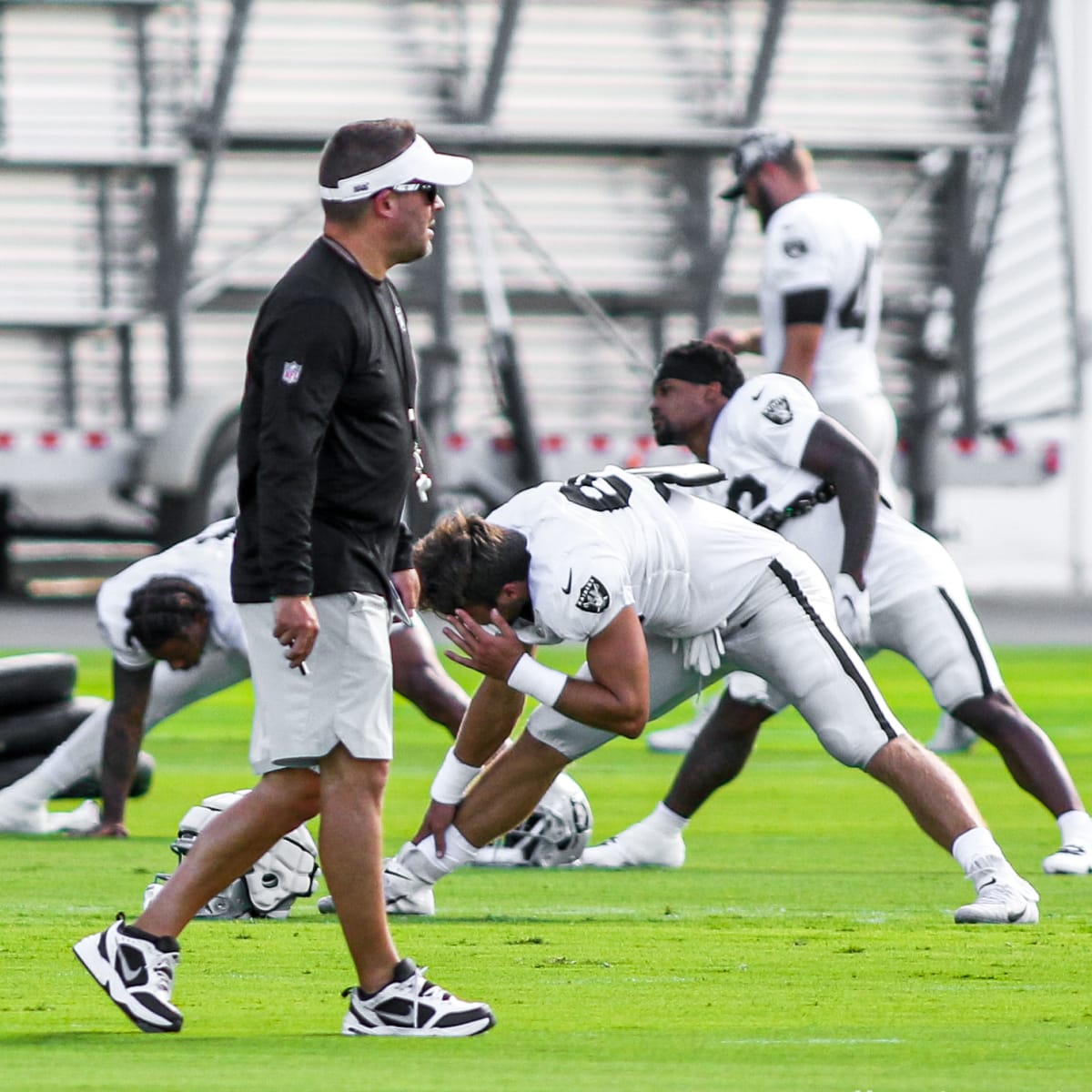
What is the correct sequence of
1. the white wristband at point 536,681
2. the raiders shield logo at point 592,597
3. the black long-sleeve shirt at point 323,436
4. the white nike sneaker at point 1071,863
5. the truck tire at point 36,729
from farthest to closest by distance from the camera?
the truck tire at point 36,729
the white nike sneaker at point 1071,863
the white wristband at point 536,681
the raiders shield logo at point 592,597
the black long-sleeve shirt at point 323,436

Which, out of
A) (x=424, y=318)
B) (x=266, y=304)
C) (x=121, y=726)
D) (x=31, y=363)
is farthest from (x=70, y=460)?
(x=266, y=304)

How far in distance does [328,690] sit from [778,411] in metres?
3.05

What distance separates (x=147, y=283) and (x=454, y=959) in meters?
12.4

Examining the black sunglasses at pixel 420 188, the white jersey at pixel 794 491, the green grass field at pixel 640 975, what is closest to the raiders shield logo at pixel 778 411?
the white jersey at pixel 794 491

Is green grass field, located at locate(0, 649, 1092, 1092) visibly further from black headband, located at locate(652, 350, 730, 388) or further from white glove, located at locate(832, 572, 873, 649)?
black headband, located at locate(652, 350, 730, 388)

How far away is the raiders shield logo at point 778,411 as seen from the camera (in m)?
8.37

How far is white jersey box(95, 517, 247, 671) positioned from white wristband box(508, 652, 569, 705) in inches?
81.8

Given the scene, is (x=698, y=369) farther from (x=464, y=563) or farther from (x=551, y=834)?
(x=464, y=563)

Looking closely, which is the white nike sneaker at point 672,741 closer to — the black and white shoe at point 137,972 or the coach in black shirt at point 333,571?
the coach in black shirt at point 333,571

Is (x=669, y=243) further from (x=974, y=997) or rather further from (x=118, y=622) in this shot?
(x=974, y=997)

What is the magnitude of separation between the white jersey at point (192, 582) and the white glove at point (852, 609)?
197cm

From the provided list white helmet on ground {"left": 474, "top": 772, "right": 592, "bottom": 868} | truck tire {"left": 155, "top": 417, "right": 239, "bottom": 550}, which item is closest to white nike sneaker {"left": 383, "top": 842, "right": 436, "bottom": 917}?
white helmet on ground {"left": 474, "top": 772, "right": 592, "bottom": 868}

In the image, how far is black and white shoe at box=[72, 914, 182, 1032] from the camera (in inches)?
220

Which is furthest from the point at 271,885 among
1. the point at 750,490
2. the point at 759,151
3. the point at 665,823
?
the point at 759,151
